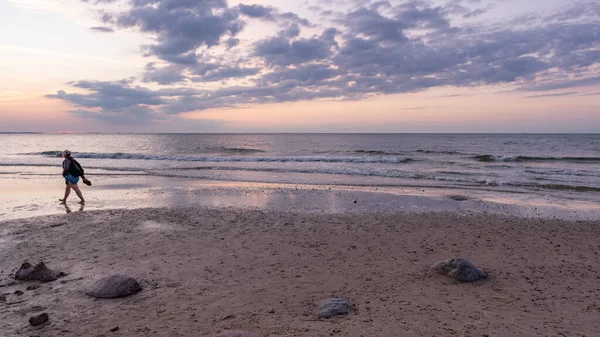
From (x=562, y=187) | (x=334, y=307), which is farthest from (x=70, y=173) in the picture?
(x=562, y=187)

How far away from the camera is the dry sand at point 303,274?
4508 millimetres

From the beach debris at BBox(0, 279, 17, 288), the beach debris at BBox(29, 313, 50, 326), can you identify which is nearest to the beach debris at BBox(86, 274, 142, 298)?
the beach debris at BBox(29, 313, 50, 326)

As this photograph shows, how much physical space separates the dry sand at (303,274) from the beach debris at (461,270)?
0.16 meters

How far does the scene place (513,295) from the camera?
5.31m

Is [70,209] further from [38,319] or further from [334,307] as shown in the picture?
[334,307]

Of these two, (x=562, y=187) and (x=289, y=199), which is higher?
(x=289, y=199)

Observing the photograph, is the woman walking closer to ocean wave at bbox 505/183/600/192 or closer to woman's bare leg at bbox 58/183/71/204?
woman's bare leg at bbox 58/183/71/204

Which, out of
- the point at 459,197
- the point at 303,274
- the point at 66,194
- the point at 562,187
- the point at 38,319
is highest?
the point at 66,194

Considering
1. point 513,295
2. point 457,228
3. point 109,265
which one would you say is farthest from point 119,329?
point 457,228

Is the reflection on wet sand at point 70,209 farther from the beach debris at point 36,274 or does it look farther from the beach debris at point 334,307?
the beach debris at point 334,307

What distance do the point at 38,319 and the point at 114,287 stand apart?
0.98m

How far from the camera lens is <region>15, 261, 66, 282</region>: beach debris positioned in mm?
5871

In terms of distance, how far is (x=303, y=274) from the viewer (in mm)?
6180

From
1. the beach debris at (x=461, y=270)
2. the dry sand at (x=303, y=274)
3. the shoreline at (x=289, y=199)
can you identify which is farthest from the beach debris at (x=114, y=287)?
the shoreline at (x=289, y=199)
